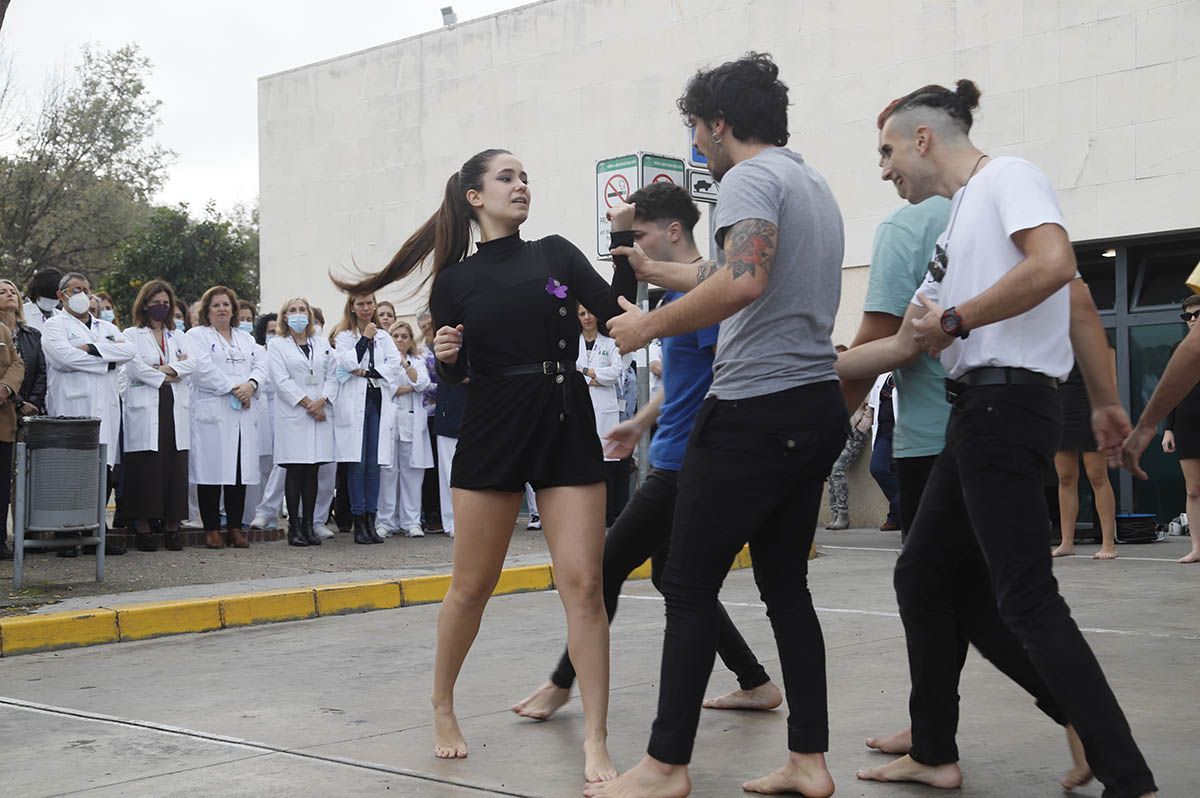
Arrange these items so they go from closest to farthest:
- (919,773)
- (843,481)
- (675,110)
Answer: (919,773) → (843,481) → (675,110)

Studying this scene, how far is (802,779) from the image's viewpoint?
13.8ft

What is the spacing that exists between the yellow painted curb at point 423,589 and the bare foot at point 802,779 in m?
5.47

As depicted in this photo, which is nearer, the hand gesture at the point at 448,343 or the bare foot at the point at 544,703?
the hand gesture at the point at 448,343

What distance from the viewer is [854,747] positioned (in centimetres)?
495

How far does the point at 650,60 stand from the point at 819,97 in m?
2.66

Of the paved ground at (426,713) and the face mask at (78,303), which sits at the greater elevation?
the face mask at (78,303)

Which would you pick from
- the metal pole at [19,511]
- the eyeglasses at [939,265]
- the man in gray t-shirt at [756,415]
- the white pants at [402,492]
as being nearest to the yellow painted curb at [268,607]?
the metal pole at [19,511]

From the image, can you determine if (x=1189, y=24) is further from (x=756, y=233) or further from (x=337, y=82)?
(x=337, y=82)

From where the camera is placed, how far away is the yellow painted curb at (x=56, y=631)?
770cm

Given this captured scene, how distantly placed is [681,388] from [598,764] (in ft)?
4.55

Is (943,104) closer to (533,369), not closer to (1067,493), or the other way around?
(533,369)

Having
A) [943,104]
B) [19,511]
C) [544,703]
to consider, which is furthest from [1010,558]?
[19,511]

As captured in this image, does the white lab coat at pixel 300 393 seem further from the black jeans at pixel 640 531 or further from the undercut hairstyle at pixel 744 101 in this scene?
the undercut hairstyle at pixel 744 101

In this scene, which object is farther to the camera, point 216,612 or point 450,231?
point 216,612
